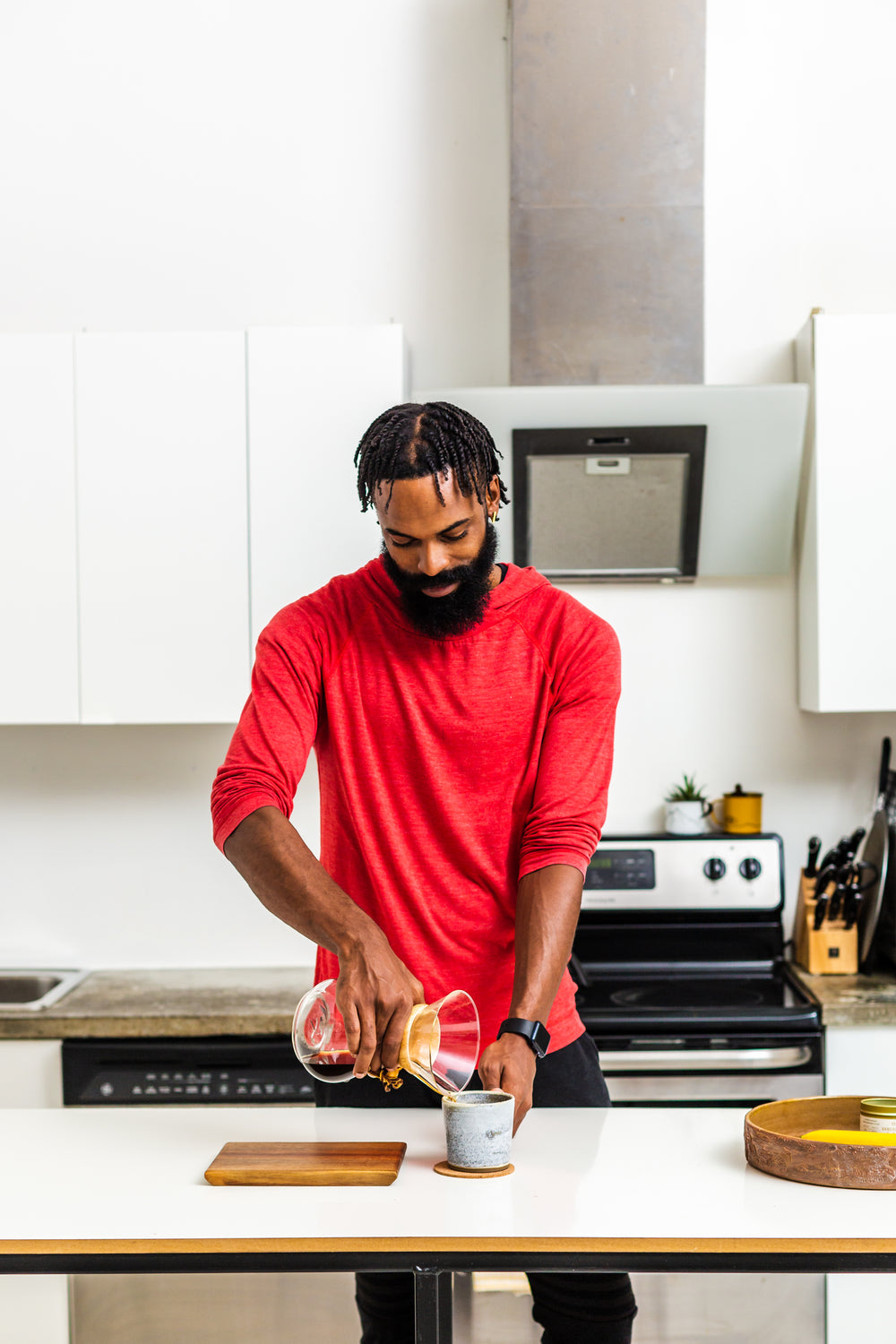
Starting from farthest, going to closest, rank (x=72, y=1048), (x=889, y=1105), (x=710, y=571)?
(x=710, y=571), (x=72, y=1048), (x=889, y=1105)

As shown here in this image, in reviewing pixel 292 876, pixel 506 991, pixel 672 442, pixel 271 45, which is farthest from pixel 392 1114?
pixel 271 45

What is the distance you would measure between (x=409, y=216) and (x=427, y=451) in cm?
165

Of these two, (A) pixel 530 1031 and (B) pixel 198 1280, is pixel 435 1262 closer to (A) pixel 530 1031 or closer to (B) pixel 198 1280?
(A) pixel 530 1031

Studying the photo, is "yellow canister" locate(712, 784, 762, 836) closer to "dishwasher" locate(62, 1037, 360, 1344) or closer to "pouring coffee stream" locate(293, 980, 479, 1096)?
"dishwasher" locate(62, 1037, 360, 1344)

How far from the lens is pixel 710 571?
9.51ft

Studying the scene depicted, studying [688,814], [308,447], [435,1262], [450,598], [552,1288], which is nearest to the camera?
[435,1262]

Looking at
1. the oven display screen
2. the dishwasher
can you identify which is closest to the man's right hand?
the dishwasher

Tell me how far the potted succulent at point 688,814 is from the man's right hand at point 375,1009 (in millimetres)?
1636

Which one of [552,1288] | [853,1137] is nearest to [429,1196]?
[552,1288]

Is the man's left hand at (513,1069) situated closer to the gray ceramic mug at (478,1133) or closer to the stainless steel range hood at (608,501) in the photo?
the gray ceramic mug at (478,1133)

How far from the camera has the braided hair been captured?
1581 millimetres

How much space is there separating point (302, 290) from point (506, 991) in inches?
77.8

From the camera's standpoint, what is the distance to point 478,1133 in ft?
4.36

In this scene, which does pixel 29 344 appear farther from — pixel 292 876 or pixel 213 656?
pixel 292 876
